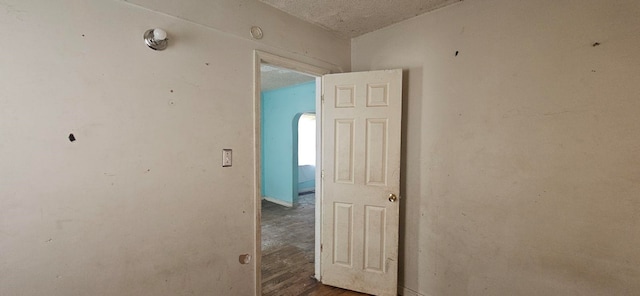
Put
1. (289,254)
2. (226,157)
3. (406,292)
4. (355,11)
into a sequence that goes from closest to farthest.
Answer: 1. (226,157)
2. (355,11)
3. (406,292)
4. (289,254)

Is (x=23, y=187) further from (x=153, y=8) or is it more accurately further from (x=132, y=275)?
(x=153, y=8)

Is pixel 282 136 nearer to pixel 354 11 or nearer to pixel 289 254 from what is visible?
pixel 289 254

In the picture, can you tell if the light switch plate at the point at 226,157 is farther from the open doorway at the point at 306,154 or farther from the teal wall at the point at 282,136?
the open doorway at the point at 306,154

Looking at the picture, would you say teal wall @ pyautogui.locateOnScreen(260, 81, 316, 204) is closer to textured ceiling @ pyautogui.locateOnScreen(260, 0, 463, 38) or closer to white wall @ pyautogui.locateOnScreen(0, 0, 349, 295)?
textured ceiling @ pyautogui.locateOnScreen(260, 0, 463, 38)

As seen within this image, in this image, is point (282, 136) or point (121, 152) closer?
point (121, 152)

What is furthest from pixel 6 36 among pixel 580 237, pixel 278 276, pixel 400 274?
pixel 580 237

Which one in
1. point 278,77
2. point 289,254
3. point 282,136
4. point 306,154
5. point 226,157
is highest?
point 278,77

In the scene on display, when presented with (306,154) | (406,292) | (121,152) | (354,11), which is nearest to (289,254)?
(406,292)

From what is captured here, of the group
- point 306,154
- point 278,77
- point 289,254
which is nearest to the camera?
point 289,254

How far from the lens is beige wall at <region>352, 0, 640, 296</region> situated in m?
1.37

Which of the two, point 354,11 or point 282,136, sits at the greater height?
point 354,11

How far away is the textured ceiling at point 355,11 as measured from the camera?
6.32ft

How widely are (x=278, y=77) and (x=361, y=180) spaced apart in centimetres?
270

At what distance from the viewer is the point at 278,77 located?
169 inches
